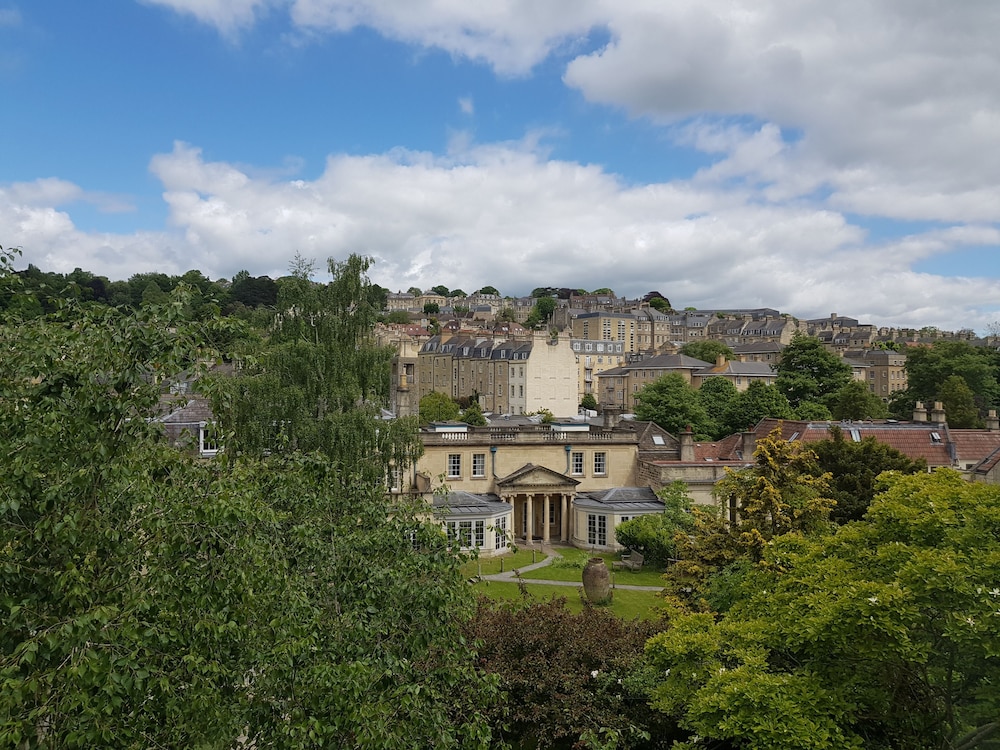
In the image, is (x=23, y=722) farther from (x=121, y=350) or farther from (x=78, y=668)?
(x=121, y=350)

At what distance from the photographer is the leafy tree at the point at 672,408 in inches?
2566

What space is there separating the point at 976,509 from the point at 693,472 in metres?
25.7

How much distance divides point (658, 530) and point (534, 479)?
25.2 ft

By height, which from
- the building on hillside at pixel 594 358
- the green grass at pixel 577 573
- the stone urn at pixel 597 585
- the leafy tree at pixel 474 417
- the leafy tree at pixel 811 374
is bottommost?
the green grass at pixel 577 573

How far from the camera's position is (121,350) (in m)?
6.93

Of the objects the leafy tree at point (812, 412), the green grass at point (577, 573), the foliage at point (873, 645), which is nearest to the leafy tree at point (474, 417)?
the leafy tree at point (812, 412)

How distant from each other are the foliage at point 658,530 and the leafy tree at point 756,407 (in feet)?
101

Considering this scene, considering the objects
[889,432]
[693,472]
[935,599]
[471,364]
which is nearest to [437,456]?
[693,472]

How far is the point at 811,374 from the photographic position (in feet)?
236

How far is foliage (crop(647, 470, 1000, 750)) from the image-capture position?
1045cm

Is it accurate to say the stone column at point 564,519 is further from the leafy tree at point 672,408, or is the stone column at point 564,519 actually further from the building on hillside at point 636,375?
the building on hillside at point 636,375

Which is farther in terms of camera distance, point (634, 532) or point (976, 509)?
point (634, 532)

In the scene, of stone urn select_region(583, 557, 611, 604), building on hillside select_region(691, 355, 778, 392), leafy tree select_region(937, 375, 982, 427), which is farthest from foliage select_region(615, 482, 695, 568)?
building on hillside select_region(691, 355, 778, 392)

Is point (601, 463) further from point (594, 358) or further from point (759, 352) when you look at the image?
point (759, 352)
